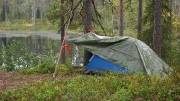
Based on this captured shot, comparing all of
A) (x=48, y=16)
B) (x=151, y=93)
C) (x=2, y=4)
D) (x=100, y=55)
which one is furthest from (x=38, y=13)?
(x=151, y=93)

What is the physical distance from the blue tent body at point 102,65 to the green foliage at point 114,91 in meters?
2.19

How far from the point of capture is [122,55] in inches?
441

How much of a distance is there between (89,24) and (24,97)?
628 cm

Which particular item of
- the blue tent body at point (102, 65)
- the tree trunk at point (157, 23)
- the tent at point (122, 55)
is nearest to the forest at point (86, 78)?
the tree trunk at point (157, 23)

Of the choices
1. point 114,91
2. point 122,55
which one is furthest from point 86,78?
point 114,91

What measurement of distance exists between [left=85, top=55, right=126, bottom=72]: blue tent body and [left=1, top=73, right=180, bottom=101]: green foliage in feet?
7.17

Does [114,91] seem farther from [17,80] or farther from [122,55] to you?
[17,80]

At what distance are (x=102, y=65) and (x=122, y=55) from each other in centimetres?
94

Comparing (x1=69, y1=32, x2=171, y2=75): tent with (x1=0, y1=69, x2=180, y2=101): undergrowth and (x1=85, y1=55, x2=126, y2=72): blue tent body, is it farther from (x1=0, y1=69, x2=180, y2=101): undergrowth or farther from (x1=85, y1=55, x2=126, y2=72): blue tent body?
(x1=0, y1=69, x2=180, y2=101): undergrowth

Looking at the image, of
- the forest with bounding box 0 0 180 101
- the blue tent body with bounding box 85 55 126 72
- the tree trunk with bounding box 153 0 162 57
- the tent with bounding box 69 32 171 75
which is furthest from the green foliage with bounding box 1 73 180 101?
the tree trunk with bounding box 153 0 162 57

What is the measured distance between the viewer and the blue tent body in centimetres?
1109

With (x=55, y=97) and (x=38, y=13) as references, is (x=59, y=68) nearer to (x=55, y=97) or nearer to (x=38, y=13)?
(x=55, y=97)

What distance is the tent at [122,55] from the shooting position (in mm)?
10648

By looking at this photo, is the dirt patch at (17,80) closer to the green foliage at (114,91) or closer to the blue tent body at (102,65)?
the green foliage at (114,91)
